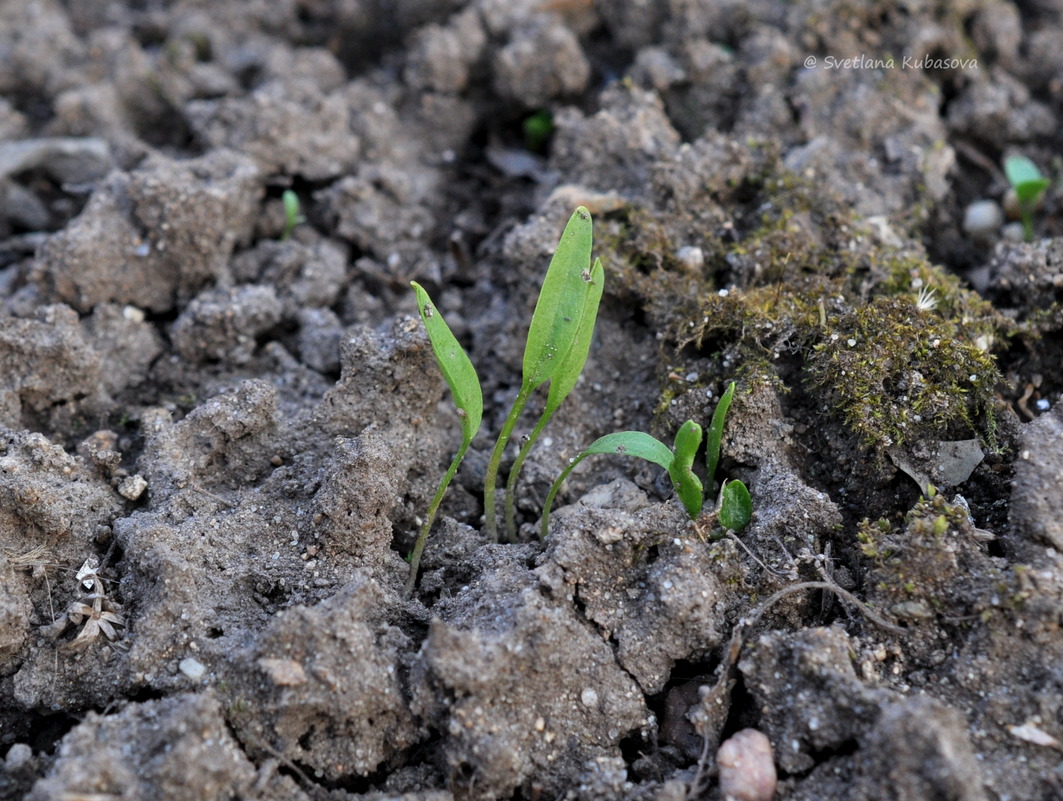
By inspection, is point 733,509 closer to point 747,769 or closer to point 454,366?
point 747,769

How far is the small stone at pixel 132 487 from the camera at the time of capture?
205cm

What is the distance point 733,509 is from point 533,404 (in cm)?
68

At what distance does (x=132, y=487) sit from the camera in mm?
2051

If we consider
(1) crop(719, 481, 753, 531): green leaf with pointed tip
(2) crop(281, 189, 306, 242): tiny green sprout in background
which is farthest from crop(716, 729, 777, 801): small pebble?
(2) crop(281, 189, 306, 242): tiny green sprout in background

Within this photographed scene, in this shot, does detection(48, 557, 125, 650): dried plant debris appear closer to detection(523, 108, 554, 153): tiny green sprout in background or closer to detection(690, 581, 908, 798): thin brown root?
detection(690, 581, 908, 798): thin brown root

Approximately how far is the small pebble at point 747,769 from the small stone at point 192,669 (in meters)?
1.03

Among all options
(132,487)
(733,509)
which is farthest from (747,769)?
(132,487)

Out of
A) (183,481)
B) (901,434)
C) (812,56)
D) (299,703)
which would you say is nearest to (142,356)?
(183,481)

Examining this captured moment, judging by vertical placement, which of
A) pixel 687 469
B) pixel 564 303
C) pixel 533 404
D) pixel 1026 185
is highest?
pixel 1026 185

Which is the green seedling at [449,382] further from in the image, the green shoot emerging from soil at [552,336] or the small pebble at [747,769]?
the small pebble at [747,769]

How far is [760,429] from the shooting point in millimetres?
2076

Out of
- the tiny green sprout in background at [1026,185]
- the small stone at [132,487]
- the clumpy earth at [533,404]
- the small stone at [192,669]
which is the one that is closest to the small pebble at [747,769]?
the clumpy earth at [533,404]

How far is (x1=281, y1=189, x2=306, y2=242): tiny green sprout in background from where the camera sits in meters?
2.76

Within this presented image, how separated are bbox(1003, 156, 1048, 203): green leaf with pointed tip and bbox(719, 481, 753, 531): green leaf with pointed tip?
61.1 inches
